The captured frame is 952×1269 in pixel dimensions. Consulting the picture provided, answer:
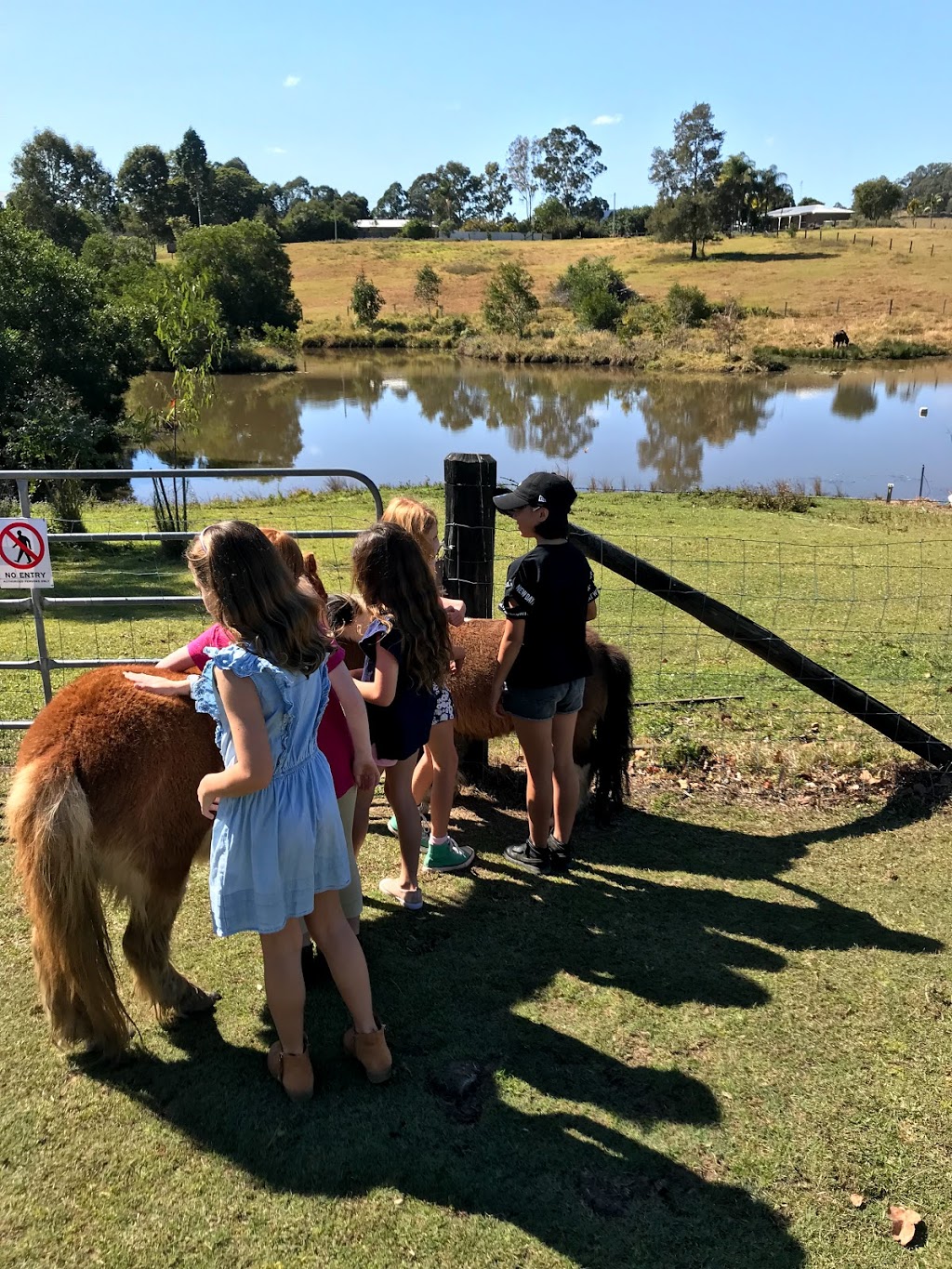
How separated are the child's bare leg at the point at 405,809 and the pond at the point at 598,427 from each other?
47.7 ft

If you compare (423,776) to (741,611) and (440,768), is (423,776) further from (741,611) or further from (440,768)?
(741,611)

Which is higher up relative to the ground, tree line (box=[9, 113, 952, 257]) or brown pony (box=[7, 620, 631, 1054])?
tree line (box=[9, 113, 952, 257])

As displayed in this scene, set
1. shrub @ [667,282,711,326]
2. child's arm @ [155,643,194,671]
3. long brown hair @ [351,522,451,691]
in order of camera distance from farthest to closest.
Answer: shrub @ [667,282,711,326]
long brown hair @ [351,522,451,691]
child's arm @ [155,643,194,671]

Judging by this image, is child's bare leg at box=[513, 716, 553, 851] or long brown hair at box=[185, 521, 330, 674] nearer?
long brown hair at box=[185, 521, 330, 674]

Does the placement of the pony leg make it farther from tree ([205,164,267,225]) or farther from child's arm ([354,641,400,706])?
tree ([205,164,267,225])

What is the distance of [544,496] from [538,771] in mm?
1352

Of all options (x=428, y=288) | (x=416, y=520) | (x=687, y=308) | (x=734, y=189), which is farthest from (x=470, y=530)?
(x=734, y=189)

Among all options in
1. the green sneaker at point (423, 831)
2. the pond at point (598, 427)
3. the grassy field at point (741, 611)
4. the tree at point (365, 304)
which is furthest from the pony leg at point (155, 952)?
the tree at point (365, 304)

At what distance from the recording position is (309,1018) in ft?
10.2

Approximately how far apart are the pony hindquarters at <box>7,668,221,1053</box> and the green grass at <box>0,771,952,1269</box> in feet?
0.85

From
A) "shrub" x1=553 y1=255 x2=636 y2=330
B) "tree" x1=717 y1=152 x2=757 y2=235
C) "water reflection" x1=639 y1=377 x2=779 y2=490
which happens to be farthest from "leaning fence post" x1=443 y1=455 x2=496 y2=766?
"tree" x1=717 y1=152 x2=757 y2=235

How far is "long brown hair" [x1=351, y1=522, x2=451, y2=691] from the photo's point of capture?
327cm

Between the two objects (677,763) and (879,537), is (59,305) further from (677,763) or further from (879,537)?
(677,763)

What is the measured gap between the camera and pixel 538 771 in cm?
415
